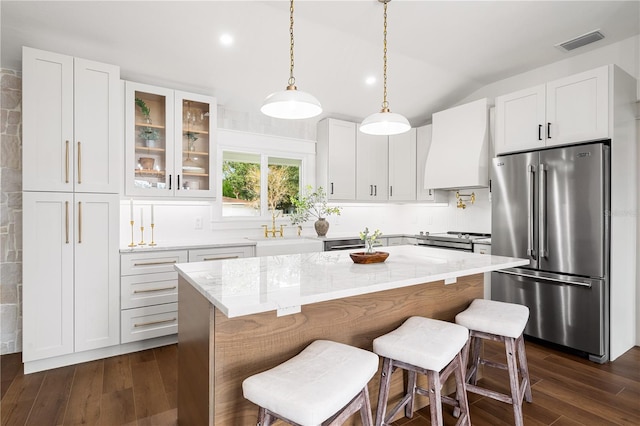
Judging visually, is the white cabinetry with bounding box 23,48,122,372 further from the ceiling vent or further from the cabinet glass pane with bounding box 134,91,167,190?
the ceiling vent

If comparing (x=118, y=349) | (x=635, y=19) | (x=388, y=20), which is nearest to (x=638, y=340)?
(x=635, y=19)

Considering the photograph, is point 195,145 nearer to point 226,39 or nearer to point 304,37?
point 226,39

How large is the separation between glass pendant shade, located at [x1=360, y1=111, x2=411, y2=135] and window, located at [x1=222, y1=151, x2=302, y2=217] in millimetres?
2189

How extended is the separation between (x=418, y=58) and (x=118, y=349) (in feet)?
14.0

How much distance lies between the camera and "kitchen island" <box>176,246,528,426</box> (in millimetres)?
1452

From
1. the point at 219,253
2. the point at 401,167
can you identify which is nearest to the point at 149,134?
the point at 219,253

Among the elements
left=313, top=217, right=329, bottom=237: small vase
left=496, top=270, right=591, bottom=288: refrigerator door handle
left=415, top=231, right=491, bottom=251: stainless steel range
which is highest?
left=313, top=217, right=329, bottom=237: small vase

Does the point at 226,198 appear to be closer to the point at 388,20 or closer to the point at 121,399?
the point at 121,399

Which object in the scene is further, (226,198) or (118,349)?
(226,198)

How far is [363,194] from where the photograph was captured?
484 cm

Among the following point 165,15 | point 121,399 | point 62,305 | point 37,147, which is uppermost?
point 165,15

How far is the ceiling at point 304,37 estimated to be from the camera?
9.05 feet

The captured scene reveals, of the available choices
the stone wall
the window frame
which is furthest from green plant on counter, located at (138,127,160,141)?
the stone wall

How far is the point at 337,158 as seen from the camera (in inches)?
182
